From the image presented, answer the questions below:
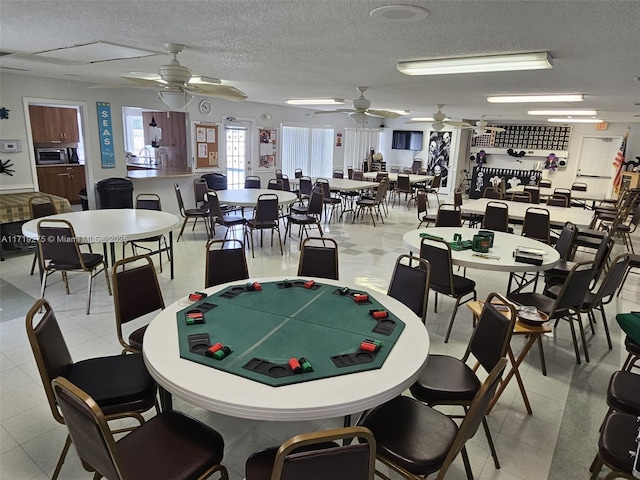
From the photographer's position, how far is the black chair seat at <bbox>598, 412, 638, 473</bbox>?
5.71 feet

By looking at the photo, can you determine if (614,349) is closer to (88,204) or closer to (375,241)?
(375,241)

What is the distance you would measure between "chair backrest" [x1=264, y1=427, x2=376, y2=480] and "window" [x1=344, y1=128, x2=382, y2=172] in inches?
488

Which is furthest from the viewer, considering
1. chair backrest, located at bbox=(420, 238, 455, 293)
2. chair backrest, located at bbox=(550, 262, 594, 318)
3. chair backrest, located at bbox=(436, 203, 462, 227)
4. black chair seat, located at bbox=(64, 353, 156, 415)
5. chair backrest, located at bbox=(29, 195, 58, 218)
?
chair backrest, located at bbox=(436, 203, 462, 227)

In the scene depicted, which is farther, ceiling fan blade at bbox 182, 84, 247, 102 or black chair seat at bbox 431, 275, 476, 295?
ceiling fan blade at bbox 182, 84, 247, 102

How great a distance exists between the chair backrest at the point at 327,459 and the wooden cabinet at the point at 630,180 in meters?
12.3

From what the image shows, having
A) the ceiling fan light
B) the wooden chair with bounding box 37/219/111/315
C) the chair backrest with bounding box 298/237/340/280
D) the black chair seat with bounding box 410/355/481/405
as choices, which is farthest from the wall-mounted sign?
the black chair seat with bounding box 410/355/481/405

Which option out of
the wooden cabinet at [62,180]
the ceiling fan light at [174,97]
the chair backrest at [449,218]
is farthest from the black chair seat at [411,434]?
the wooden cabinet at [62,180]

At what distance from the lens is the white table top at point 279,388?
1.59 meters

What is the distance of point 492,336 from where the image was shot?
2178mm

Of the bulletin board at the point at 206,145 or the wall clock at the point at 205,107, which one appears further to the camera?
the bulletin board at the point at 206,145

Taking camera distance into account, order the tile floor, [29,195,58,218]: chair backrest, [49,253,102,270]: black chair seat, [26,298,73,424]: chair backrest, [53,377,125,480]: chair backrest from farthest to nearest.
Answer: [29,195,58,218]: chair backrest < [49,253,102,270]: black chair seat < the tile floor < [26,298,73,424]: chair backrest < [53,377,125,480]: chair backrest

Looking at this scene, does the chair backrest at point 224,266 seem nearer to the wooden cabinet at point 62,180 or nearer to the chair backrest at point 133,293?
the chair backrest at point 133,293

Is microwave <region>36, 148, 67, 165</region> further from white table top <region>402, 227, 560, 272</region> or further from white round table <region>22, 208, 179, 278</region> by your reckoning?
white table top <region>402, 227, 560, 272</region>

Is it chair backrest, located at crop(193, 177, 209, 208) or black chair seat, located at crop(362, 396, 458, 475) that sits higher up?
chair backrest, located at crop(193, 177, 209, 208)
